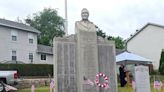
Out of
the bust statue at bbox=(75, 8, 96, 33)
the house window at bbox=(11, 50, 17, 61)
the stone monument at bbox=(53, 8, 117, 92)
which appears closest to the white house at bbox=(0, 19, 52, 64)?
the house window at bbox=(11, 50, 17, 61)

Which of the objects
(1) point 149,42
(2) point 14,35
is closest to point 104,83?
(2) point 14,35

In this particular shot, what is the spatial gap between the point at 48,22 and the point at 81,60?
56.5m

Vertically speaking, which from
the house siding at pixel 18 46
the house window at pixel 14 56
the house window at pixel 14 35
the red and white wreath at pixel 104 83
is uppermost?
the house window at pixel 14 35

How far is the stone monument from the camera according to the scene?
15.4 m

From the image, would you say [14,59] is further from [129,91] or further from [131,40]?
[129,91]

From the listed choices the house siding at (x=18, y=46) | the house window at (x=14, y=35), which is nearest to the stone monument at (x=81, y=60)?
the house siding at (x=18, y=46)

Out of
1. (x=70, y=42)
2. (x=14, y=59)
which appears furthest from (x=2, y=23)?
(x=70, y=42)

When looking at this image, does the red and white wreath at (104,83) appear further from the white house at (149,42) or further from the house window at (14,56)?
the white house at (149,42)

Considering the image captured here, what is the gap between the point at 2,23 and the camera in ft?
143

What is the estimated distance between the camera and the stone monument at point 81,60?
15.4 meters

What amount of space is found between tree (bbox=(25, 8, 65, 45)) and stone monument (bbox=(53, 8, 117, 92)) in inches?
2123

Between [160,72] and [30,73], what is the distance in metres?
12.8

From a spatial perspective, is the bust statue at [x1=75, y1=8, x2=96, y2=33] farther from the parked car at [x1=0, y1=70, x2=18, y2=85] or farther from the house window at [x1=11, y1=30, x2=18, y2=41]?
the house window at [x1=11, y1=30, x2=18, y2=41]

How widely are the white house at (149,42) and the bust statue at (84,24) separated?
33.7 m
